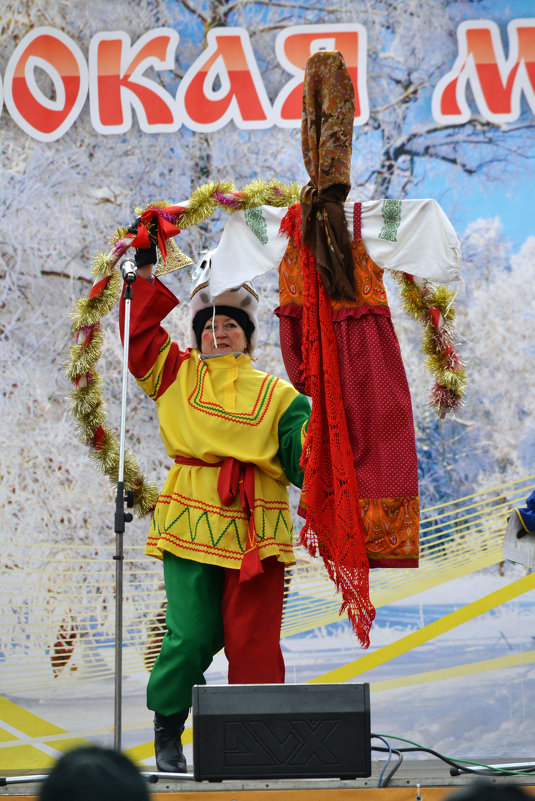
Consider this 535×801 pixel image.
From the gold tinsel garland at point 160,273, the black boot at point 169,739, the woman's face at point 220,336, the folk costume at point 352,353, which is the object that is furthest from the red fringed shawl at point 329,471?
the black boot at point 169,739

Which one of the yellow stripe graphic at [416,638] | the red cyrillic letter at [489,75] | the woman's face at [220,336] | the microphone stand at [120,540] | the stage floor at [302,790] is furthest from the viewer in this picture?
the red cyrillic letter at [489,75]

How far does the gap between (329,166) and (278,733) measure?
160 cm

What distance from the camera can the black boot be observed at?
3217 millimetres

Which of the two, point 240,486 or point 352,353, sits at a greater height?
point 352,353

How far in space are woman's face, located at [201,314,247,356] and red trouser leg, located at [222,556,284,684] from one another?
28.3 inches

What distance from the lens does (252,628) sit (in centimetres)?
324

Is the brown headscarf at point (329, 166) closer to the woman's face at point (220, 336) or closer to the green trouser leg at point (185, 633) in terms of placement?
the woman's face at point (220, 336)

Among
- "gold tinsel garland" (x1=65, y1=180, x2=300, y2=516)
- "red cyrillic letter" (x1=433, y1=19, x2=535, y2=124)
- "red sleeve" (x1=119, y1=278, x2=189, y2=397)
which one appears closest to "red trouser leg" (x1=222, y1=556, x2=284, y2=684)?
"gold tinsel garland" (x1=65, y1=180, x2=300, y2=516)

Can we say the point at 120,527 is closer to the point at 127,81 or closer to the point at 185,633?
the point at 185,633

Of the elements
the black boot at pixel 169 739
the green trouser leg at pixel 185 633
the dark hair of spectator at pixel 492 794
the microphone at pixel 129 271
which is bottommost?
the black boot at pixel 169 739

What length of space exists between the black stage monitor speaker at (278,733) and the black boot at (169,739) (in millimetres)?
612

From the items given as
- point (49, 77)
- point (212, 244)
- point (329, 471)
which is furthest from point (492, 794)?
point (49, 77)

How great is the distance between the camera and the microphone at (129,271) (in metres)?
3.25

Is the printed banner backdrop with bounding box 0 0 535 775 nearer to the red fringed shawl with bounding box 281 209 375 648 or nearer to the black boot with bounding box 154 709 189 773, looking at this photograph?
the black boot with bounding box 154 709 189 773
